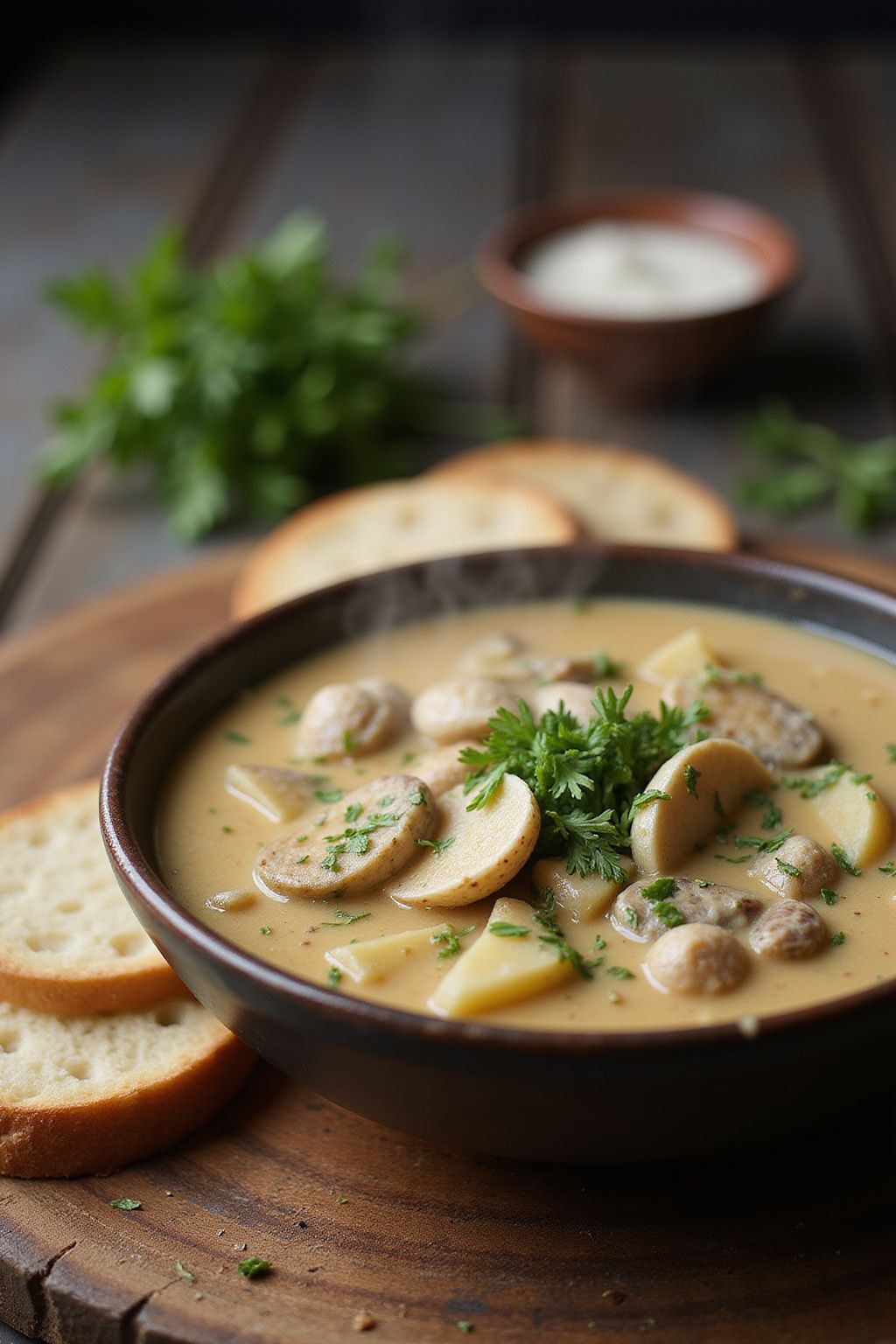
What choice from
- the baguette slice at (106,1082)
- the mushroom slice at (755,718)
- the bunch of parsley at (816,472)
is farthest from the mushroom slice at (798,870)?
the bunch of parsley at (816,472)

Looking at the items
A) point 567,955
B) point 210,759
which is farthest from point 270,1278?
point 210,759

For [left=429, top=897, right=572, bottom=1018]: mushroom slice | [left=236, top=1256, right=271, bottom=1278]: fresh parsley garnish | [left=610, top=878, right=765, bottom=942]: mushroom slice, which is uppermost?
[left=429, top=897, right=572, bottom=1018]: mushroom slice

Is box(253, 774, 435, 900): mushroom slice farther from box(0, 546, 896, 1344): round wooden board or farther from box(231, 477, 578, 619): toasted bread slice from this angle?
box(231, 477, 578, 619): toasted bread slice

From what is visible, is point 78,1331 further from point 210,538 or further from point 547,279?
point 547,279

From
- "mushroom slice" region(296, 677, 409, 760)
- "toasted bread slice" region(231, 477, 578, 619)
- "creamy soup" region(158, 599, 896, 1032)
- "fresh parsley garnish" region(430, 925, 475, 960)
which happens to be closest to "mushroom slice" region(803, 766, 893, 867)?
"creamy soup" region(158, 599, 896, 1032)

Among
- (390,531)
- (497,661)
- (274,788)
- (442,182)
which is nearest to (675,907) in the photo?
(274,788)

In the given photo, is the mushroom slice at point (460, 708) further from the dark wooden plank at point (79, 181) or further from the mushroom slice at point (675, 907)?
the dark wooden plank at point (79, 181)

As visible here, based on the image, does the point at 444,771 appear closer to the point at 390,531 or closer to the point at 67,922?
the point at 67,922
